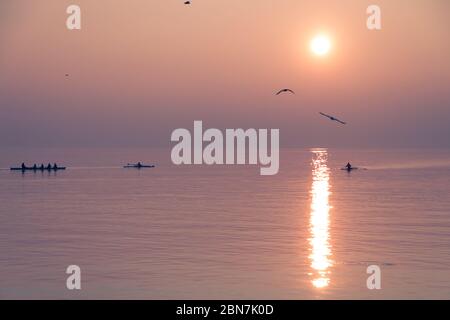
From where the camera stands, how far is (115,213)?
273 ft

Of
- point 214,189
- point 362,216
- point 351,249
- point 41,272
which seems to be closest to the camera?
point 41,272

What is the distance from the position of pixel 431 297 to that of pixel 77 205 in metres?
61.5

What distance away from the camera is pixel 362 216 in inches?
3108

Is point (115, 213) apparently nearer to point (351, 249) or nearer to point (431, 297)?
point (351, 249)

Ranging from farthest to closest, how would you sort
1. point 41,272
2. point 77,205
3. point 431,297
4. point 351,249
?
point 77,205 < point 351,249 < point 41,272 < point 431,297

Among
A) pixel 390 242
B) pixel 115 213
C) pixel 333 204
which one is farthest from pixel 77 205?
pixel 390 242

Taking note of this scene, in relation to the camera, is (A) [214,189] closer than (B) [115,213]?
No

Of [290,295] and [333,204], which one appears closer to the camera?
[290,295]

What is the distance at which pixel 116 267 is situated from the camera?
47.4m

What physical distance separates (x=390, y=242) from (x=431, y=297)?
19.3 m
